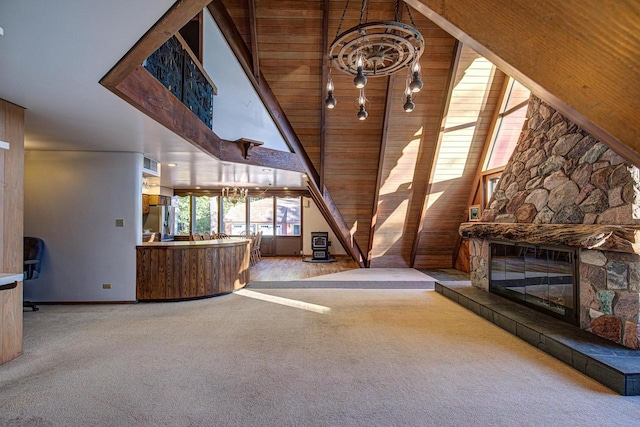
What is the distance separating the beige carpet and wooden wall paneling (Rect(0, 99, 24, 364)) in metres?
0.24

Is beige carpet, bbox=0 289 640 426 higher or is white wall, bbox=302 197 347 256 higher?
white wall, bbox=302 197 347 256

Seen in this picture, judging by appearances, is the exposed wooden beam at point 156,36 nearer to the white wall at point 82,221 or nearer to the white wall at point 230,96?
the white wall at point 230,96

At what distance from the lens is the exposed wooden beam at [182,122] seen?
288 cm

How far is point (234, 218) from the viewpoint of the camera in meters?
11.5

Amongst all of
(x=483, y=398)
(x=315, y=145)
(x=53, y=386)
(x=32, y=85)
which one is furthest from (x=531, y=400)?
(x=315, y=145)

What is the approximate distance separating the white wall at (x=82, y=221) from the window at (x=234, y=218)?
21.0ft

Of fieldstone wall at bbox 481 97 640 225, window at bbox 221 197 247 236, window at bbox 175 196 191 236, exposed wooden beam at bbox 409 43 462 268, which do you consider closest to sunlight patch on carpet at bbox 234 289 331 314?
fieldstone wall at bbox 481 97 640 225

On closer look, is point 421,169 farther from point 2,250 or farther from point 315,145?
point 2,250

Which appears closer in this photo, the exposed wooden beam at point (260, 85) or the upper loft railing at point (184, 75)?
the upper loft railing at point (184, 75)

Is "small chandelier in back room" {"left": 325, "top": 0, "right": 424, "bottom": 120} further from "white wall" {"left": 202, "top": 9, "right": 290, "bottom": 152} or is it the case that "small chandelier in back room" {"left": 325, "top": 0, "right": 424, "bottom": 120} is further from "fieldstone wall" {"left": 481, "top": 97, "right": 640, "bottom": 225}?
"white wall" {"left": 202, "top": 9, "right": 290, "bottom": 152}

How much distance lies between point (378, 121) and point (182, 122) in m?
3.43

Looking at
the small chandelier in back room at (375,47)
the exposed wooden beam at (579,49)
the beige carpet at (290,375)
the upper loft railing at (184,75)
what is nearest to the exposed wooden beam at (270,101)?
the upper loft railing at (184,75)

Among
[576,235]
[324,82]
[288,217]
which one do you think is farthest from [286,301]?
[288,217]

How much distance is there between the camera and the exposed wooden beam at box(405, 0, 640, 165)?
69 centimetres
